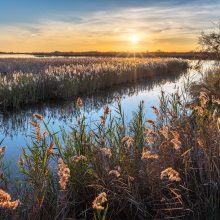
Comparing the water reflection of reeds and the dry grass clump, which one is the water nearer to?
the water reflection of reeds

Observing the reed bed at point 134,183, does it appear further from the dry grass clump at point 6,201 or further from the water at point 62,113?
the water at point 62,113

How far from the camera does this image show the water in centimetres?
889

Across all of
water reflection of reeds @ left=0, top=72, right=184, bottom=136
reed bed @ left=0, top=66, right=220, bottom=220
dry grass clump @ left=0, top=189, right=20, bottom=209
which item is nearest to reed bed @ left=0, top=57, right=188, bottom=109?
water reflection of reeds @ left=0, top=72, right=184, bottom=136

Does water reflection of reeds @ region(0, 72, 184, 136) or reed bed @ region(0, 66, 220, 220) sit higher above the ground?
reed bed @ region(0, 66, 220, 220)

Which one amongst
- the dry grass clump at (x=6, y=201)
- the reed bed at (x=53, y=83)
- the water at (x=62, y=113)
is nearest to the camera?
the dry grass clump at (x=6, y=201)

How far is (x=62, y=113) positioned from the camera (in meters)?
12.6

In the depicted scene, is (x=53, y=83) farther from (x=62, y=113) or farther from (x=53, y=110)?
(x=62, y=113)

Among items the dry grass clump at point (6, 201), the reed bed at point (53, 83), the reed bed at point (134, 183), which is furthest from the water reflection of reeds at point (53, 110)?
the dry grass clump at point (6, 201)

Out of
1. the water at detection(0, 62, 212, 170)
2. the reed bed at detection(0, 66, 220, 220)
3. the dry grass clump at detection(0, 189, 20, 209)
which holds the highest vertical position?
the dry grass clump at detection(0, 189, 20, 209)

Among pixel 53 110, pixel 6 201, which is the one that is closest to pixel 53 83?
pixel 53 110

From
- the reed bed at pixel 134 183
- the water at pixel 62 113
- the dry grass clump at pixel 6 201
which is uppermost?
the dry grass clump at pixel 6 201

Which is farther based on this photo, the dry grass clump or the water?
the water

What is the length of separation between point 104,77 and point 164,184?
660 inches

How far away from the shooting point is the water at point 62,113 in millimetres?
8891
